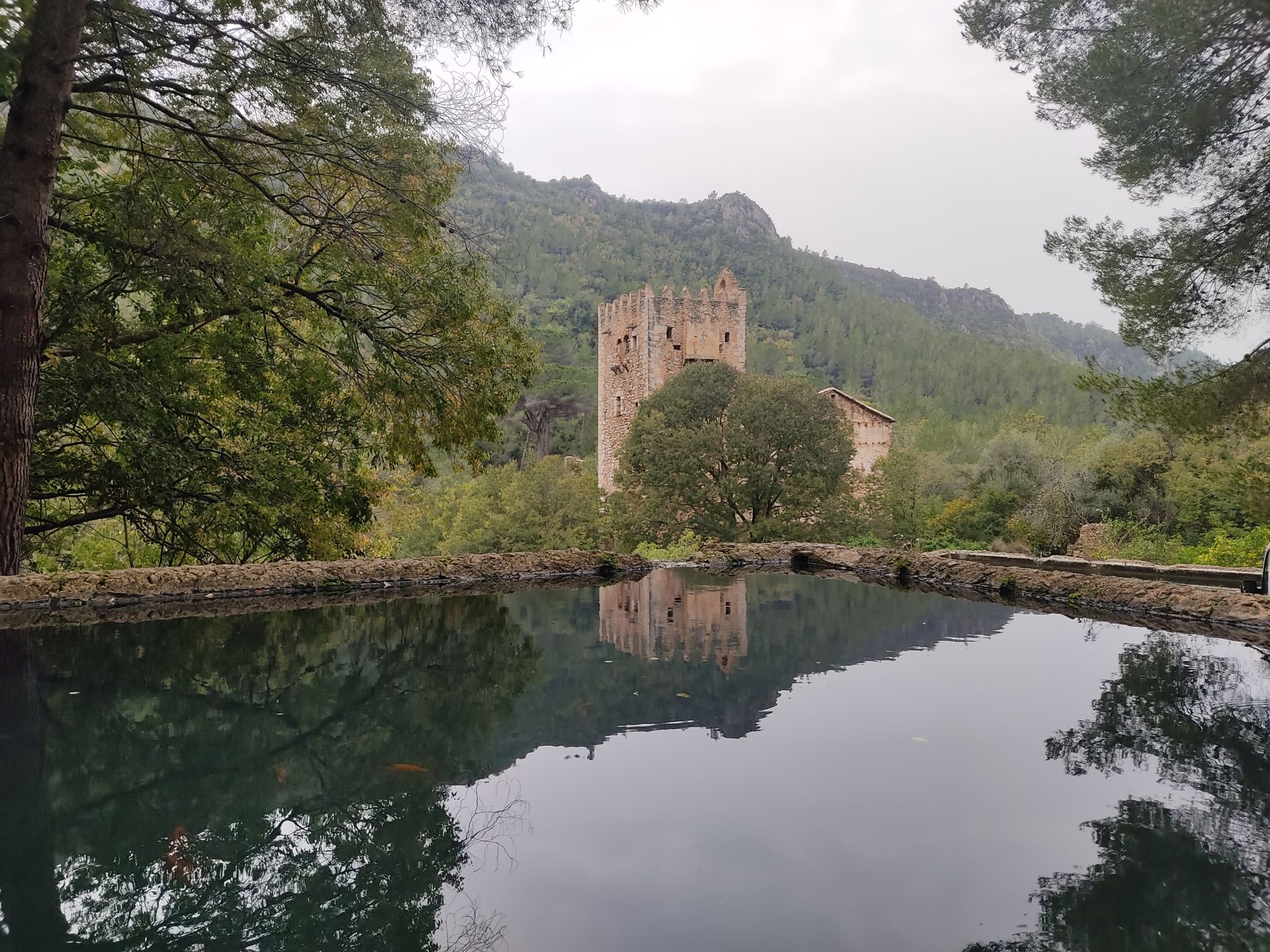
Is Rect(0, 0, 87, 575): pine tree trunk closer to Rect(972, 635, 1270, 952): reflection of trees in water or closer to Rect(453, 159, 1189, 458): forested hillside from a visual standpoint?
Rect(972, 635, 1270, 952): reflection of trees in water

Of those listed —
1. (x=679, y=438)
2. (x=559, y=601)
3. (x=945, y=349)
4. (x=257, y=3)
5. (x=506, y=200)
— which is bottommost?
(x=559, y=601)

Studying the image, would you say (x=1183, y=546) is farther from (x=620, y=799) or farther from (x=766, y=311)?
(x=766, y=311)

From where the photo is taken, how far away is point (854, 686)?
13.6 feet

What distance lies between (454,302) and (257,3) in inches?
101

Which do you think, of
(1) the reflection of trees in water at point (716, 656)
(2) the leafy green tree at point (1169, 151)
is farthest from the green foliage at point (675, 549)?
(2) the leafy green tree at point (1169, 151)

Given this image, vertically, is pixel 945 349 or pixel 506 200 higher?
pixel 506 200

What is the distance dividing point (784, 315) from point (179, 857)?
211 ft

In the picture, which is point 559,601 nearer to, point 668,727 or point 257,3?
point 668,727

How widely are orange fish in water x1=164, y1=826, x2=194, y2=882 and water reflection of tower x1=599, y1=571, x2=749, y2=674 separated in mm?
2684

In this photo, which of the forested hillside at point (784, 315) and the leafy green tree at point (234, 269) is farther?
the forested hillside at point (784, 315)

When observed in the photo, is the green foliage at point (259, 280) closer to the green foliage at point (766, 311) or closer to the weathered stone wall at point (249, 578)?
the weathered stone wall at point (249, 578)

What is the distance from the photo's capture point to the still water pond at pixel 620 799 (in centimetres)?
186

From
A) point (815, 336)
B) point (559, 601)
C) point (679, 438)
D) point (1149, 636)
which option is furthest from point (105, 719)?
point (815, 336)

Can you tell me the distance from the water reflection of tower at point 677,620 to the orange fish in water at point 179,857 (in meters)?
2.68
